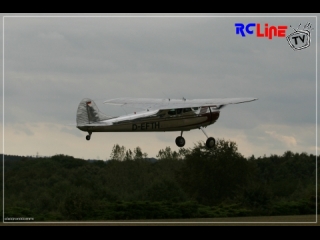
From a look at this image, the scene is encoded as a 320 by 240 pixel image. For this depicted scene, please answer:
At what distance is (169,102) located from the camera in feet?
95.3

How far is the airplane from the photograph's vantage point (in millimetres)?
27062

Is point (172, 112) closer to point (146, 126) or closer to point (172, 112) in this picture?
point (172, 112)

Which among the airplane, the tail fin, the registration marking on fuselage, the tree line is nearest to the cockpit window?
the airplane

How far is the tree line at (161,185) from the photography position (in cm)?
3412

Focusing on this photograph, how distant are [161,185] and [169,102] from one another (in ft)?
34.5

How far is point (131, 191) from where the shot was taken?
38719 mm

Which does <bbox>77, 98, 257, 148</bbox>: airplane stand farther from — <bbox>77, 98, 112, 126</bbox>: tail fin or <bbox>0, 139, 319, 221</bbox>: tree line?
<bbox>0, 139, 319, 221</bbox>: tree line

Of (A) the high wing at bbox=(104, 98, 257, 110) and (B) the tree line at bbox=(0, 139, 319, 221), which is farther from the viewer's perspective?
(B) the tree line at bbox=(0, 139, 319, 221)

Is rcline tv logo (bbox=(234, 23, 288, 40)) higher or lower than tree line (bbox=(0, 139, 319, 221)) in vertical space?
higher

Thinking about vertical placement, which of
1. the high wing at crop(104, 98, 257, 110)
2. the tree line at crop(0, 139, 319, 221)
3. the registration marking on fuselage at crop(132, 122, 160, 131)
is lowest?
the tree line at crop(0, 139, 319, 221)

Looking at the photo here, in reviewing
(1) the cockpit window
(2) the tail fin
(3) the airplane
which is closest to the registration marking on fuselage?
(3) the airplane

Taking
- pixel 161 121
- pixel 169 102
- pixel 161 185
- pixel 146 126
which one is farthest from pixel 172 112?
pixel 161 185

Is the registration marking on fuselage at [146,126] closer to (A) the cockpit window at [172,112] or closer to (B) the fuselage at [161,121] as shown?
(B) the fuselage at [161,121]

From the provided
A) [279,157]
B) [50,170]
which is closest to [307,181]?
[279,157]
